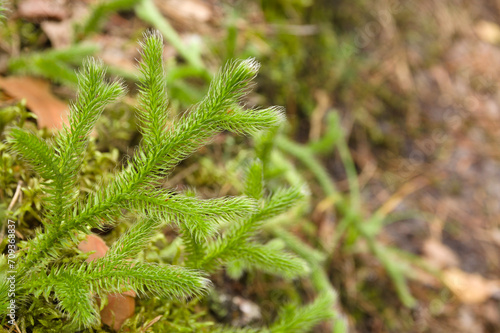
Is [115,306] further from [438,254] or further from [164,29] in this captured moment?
[438,254]

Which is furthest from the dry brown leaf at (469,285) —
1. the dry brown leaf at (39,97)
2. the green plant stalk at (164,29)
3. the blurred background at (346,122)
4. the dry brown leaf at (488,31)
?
the dry brown leaf at (488,31)

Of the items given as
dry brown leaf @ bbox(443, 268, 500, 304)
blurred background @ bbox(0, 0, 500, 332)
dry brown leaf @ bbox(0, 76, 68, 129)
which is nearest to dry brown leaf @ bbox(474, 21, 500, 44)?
blurred background @ bbox(0, 0, 500, 332)

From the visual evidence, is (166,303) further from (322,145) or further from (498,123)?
(498,123)

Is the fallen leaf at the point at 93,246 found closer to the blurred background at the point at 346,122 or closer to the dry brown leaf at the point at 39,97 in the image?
the blurred background at the point at 346,122

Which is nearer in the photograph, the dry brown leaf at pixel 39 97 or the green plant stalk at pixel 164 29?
the dry brown leaf at pixel 39 97

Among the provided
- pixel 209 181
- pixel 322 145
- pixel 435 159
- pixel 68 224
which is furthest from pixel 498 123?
pixel 68 224

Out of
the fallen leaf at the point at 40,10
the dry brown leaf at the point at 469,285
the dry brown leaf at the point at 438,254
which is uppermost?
the fallen leaf at the point at 40,10

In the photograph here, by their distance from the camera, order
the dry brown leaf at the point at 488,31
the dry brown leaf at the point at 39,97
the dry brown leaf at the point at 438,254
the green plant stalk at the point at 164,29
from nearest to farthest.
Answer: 1. the dry brown leaf at the point at 39,97
2. the green plant stalk at the point at 164,29
3. the dry brown leaf at the point at 438,254
4. the dry brown leaf at the point at 488,31
